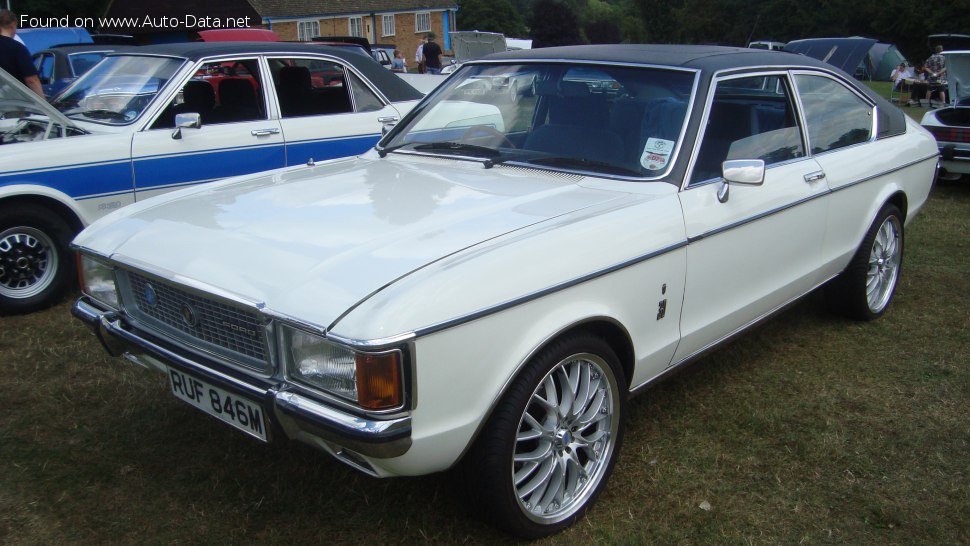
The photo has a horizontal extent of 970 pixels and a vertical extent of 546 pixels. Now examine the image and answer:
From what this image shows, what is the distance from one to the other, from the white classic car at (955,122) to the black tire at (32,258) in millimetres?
8703

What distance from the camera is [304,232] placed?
2.63 m

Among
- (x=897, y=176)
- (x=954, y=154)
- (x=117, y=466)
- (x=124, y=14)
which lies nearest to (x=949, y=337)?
(x=897, y=176)

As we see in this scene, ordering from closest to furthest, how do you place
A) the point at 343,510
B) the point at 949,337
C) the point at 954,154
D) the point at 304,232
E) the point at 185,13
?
the point at 304,232 < the point at 343,510 < the point at 949,337 < the point at 954,154 < the point at 185,13

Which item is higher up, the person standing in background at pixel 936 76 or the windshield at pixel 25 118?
the windshield at pixel 25 118

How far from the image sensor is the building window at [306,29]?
44469 millimetres

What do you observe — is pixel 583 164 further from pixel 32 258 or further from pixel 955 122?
pixel 955 122

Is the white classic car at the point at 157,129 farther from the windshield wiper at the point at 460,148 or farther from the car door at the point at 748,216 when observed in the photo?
the car door at the point at 748,216

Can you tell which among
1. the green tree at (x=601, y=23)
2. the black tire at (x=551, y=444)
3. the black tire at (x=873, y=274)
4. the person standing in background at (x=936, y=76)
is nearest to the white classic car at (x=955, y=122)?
the black tire at (x=873, y=274)

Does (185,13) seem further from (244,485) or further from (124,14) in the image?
(244,485)

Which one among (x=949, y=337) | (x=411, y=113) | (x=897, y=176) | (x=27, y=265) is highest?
(x=411, y=113)

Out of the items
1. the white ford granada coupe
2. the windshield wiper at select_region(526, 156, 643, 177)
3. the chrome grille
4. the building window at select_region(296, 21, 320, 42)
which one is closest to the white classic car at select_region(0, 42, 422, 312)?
the white ford granada coupe

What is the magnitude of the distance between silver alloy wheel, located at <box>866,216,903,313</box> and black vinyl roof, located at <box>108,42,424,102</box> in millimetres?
3900

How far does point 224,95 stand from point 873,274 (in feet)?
15.4

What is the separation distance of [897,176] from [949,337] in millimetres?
999
